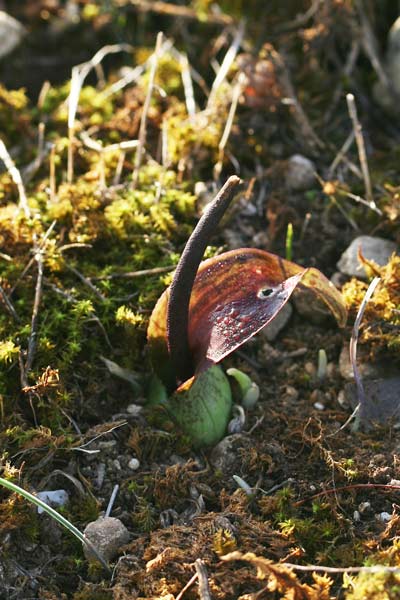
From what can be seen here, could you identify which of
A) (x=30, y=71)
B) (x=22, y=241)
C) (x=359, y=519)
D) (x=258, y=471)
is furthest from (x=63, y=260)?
(x=30, y=71)

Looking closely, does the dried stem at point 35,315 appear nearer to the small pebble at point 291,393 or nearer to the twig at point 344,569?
the small pebble at point 291,393

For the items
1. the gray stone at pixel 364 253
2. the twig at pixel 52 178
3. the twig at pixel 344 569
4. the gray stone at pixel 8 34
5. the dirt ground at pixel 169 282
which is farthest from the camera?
the gray stone at pixel 8 34

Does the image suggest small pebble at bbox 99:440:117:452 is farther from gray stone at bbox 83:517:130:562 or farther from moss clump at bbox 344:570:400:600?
moss clump at bbox 344:570:400:600

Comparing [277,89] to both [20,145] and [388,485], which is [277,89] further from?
[388,485]

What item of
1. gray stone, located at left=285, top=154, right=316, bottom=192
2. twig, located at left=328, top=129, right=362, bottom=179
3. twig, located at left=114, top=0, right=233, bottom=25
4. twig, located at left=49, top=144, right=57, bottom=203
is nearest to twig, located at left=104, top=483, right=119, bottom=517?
twig, located at left=49, top=144, right=57, bottom=203

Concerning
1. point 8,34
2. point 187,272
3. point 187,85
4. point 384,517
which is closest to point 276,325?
point 187,272

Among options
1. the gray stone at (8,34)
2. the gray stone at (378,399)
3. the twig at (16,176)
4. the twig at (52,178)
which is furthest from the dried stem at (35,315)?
the gray stone at (8,34)

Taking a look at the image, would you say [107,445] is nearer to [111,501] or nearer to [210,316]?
[111,501]

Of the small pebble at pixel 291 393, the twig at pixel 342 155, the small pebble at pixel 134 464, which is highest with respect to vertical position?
the twig at pixel 342 155
